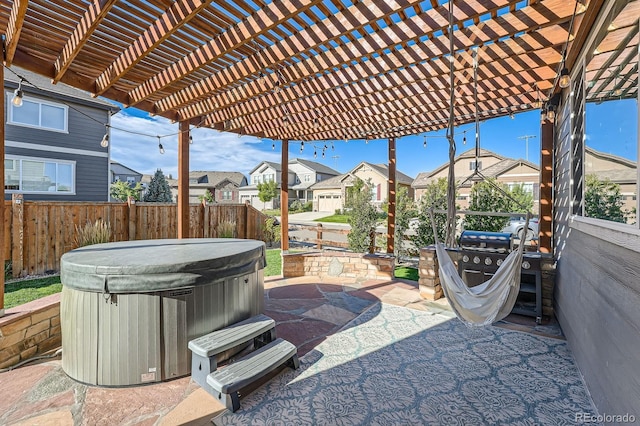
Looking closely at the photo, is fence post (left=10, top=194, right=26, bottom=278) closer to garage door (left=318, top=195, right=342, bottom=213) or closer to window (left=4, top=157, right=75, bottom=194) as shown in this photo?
window (left=4, top=157, right=75, bottom=194)

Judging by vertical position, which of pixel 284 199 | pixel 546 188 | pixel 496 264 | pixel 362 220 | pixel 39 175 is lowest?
pixel 496 264

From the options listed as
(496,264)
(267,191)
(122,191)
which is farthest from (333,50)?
(267,191)

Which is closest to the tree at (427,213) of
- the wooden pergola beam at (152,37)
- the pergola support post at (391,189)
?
the pergola support post at (391,189)

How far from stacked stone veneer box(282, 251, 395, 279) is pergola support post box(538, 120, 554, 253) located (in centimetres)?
244

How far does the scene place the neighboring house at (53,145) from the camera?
9.41 meters

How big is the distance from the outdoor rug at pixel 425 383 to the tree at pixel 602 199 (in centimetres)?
143

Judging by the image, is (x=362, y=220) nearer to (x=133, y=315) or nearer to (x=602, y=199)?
(x=602, y=199)

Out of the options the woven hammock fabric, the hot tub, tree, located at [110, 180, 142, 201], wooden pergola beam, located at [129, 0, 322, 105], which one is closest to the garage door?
tree, located at [110, 180, 142, 201]

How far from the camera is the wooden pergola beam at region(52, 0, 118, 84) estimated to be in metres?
2.30

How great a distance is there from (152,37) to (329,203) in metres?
25.3

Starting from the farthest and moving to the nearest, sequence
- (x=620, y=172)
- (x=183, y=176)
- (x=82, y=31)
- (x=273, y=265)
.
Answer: (x=273, y=265), (x=183, y=176), (x=82, y=31), (x=620, y=172)

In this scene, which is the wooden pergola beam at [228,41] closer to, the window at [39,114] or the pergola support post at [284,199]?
the pergola support post at [284,199]

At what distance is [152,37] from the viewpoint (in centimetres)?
275

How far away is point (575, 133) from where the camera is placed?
3184 mm
